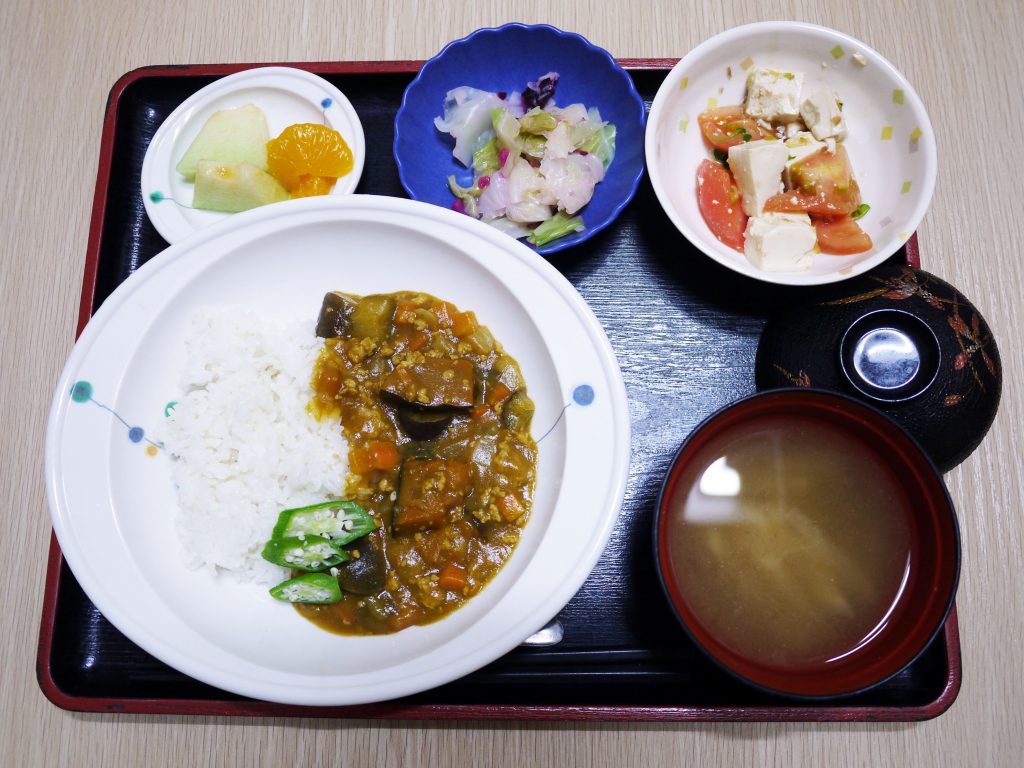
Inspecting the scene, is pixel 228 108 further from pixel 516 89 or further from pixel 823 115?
pixel 823 115

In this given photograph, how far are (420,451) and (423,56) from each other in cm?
169

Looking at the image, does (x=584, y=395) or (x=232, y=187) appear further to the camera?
(x=232, y=187)

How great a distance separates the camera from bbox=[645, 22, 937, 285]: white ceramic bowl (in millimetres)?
2107

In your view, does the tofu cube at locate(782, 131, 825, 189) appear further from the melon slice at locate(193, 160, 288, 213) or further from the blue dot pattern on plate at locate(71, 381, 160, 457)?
the blue dot pattern on plate at locate(71, 381, 160, 457)

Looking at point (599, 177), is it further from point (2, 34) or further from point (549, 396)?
point (2, 34)

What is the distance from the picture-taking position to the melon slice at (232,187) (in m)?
2.28

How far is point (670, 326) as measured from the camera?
7.44 ft

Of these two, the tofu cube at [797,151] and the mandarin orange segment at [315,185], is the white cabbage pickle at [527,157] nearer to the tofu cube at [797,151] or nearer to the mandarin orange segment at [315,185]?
the mandarin orange segment at [315,185]

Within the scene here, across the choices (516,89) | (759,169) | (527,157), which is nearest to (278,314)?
(527,157)

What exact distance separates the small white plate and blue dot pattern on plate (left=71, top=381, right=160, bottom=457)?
2.05 ft

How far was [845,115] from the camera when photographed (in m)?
2.34

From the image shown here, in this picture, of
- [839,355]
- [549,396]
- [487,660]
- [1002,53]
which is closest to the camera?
[487,660]

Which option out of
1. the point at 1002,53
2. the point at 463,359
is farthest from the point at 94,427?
the point at 1002,53

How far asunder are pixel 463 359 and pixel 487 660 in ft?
2.96
